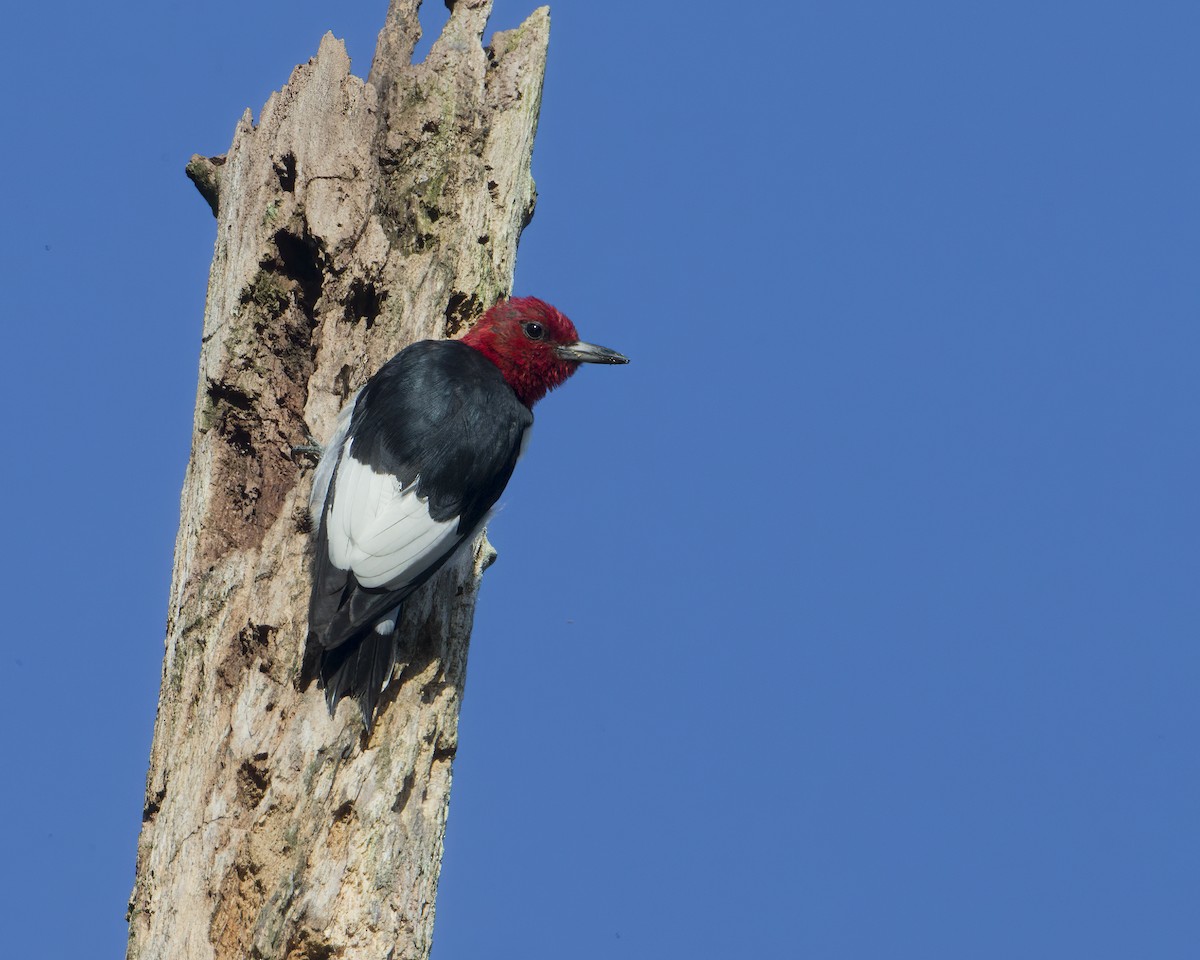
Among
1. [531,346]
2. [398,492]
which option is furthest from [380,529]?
[531,346]

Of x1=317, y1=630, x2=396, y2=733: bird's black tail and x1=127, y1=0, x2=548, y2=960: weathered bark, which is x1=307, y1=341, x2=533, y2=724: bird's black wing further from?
x1=127, y1=0, x2=548, y2=960: weathered bark

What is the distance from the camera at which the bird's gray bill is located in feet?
17.7

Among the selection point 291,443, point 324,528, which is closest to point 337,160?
point 291,443

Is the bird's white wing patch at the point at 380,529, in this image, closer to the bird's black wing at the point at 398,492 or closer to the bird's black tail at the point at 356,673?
the bird's black wing at the point at 398,492

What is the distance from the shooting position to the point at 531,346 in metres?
5.24

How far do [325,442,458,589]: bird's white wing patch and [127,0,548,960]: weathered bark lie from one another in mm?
Result: 260

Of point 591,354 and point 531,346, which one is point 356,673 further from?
point 591,354

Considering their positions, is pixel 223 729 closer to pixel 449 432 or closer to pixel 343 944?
pixel 343 944

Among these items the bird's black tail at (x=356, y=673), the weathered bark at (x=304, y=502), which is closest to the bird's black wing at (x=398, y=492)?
the bird's black tail at (x=356, y=673)

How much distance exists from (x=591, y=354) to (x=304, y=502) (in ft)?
4.03

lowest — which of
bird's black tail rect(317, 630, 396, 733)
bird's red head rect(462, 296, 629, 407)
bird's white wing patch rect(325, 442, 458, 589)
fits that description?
bird's black tail rect(317, 630, 396, 733)

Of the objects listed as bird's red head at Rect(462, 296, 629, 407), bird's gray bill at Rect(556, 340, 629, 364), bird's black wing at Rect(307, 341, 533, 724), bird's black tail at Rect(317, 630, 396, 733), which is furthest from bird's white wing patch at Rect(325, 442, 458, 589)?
bird's gray bill at Rect(556, 340, 629, 364)

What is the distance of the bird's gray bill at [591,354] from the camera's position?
539cm

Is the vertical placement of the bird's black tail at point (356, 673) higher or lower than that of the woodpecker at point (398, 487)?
lower
